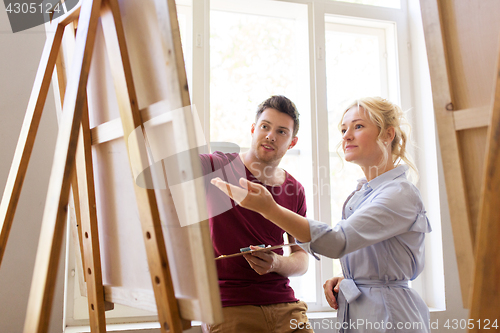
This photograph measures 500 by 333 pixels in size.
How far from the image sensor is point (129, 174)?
107 cm

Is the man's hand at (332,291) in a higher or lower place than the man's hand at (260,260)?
lower

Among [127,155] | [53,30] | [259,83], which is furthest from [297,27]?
[127,155]

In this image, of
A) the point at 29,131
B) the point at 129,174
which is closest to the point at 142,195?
the point at 129,174

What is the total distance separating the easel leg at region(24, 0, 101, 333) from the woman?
0.39 metres

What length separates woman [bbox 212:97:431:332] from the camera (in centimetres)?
122

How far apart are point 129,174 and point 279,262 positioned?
0.84 meters

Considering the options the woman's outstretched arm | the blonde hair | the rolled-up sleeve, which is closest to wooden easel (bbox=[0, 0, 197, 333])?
the woman's outstretched arm

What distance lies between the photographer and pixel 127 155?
41.4 inches

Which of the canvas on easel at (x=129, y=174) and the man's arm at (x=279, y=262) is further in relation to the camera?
the man's arm at (x=279, y=262)

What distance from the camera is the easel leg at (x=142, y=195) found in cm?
92

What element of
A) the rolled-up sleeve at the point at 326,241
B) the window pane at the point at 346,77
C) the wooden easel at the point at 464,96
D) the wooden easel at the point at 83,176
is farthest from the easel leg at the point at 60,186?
the window pane at the point at 346,77

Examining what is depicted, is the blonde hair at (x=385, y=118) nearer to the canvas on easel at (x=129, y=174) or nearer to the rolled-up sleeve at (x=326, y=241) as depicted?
the rolled-up sleeve at (x=326, y=241)

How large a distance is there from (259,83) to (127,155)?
1.47 metres

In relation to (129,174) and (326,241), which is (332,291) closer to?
(326,241)
